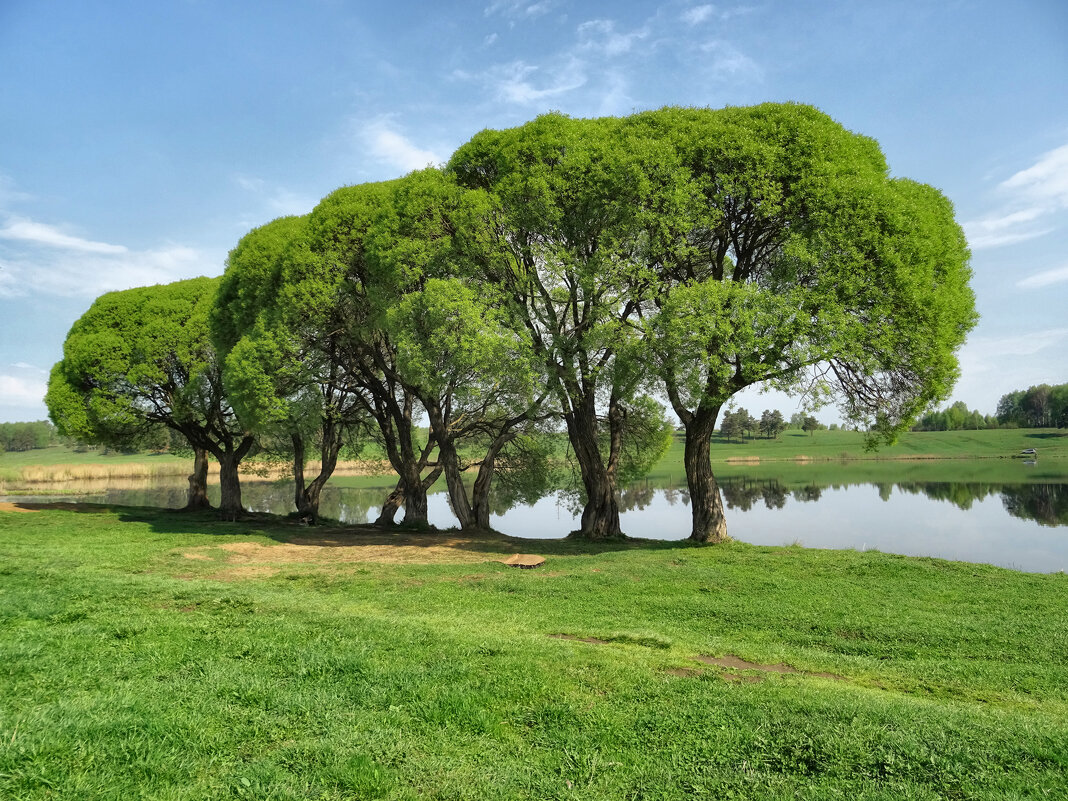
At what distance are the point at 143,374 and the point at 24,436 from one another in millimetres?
164195

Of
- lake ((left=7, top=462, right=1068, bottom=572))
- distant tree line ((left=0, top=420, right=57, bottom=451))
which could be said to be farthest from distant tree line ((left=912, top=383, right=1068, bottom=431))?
distant tree line ((left=0, top=420, right=57, bottom=451))

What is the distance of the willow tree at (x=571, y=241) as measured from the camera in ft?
63.8

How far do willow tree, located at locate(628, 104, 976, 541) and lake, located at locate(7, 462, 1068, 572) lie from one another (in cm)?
846

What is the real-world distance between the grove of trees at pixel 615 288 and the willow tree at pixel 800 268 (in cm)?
7

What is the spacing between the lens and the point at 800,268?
17.8 metres

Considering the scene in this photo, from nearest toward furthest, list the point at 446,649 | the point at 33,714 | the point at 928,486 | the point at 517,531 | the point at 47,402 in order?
the point at 33,714, the point at 446,649, the point at 47,402, the point at 517,531, the point at 928,486

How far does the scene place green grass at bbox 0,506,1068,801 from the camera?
15.7ft

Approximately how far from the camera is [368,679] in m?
6.77

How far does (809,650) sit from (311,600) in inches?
351

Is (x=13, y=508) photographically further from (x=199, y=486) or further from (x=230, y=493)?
(x=230, y=493)

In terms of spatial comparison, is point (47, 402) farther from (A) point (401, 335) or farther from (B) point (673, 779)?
(B) point (673, 779)

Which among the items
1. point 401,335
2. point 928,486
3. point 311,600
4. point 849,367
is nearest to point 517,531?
point 401,335

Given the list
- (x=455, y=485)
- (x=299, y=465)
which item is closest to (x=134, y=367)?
(x=299, y=465)

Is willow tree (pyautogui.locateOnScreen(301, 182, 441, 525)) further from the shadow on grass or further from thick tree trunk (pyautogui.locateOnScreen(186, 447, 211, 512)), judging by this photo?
thick tree trunk (pyautogui.locateOnScreen(186, 447, 211, 512))
